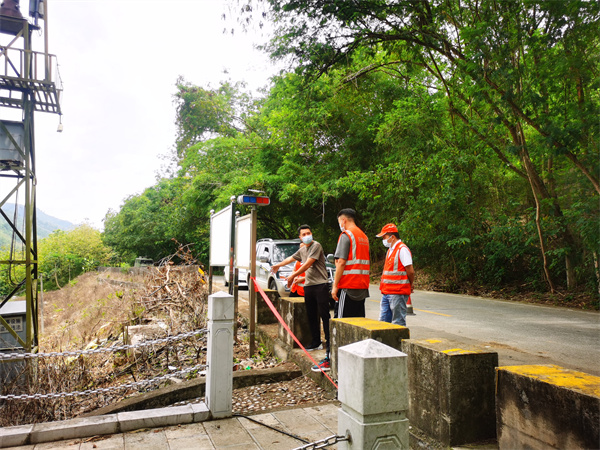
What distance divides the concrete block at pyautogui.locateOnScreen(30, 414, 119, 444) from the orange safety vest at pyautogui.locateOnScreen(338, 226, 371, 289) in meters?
2.94

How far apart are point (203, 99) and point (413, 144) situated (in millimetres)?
22534

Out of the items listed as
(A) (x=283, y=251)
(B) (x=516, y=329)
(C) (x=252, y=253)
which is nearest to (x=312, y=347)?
(C) (x=252, y=253)

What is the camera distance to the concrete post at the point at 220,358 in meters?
4.57

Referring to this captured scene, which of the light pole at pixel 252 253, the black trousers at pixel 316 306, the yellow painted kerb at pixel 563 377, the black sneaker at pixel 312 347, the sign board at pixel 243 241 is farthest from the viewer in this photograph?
the sign board at pixel 243 241

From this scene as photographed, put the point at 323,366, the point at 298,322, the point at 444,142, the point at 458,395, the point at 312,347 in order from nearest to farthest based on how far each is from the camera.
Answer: the point at 458,395 < the point at 323,366 < the point at 312,347 < the point at 298,322 < the point at 444,142

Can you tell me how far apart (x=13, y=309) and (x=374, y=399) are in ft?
31.3

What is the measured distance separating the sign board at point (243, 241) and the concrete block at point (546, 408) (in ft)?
15.8

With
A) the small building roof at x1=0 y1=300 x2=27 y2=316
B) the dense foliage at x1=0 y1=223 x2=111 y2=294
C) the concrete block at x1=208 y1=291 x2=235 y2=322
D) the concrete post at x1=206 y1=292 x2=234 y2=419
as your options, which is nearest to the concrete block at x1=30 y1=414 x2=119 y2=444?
the concrete post at x1=206 y1=292 x2=234 y2=419

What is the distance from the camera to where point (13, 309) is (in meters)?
9.28

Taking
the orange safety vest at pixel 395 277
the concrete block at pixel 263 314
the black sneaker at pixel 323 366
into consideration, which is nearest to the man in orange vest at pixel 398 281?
the orange safety vest at pixel 395 277

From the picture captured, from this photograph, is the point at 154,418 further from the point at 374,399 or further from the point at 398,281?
the point at 398,281

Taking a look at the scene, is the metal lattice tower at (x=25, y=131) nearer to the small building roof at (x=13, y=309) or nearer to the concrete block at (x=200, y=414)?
the small building roof at (x=13, y=309)

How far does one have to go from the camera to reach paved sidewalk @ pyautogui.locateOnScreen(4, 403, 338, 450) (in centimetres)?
388

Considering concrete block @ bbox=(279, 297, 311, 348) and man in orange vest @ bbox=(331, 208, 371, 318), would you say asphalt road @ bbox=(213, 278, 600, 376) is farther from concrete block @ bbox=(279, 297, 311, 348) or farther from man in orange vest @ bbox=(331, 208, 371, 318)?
concrete block @ bbox=(279, 297, 311, 348)
